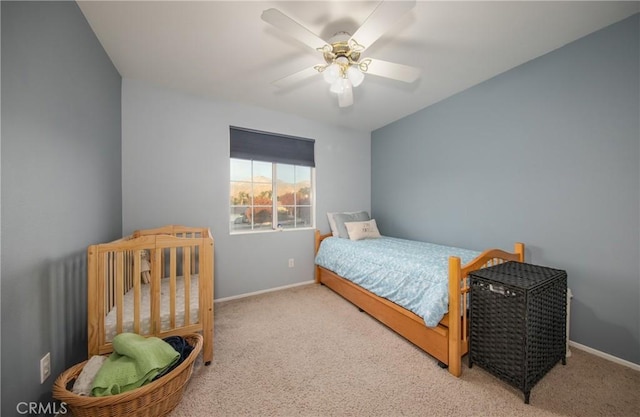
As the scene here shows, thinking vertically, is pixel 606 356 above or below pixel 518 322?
below

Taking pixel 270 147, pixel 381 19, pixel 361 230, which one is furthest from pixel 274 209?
pixel 381 19

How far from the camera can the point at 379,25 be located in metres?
1.27

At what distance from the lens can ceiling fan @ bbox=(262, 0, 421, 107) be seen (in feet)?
3.94

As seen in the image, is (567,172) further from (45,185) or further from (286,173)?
(45,185)

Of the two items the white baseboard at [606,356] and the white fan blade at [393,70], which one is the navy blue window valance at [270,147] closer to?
the white fan blade at [393,70]

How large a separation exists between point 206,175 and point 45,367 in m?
1.95

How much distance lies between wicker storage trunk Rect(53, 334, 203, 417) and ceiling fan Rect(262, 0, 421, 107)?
6.44 ft

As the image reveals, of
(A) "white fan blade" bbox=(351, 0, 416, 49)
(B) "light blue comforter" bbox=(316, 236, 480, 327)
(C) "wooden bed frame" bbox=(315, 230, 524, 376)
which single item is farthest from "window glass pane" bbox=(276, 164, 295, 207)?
(A) "white fan blade" bbox=(351, 0, 416, 49)

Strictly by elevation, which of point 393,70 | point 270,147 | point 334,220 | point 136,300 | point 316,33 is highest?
point 316,33

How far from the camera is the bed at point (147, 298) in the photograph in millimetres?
1402

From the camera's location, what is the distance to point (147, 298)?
1.80m

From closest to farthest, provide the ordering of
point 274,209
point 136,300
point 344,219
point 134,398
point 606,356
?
point 134,398, point 136,300, point 606,356, point 274,209, point 344,219

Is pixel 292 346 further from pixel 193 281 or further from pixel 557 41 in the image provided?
pixel 557 41

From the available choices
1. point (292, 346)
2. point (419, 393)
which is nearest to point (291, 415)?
point (292, 346)
